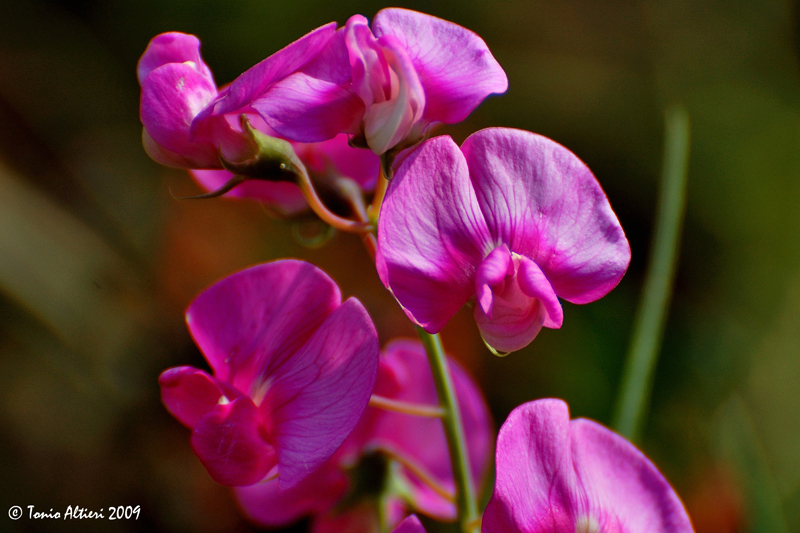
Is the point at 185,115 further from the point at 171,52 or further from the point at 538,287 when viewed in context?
the point at 538,287

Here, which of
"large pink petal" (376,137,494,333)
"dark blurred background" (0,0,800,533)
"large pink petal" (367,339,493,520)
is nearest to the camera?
"large pink petal" (376,137,494,333)

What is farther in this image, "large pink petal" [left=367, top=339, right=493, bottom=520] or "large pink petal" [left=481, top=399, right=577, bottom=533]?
"large pink petal" [left=367, top=339, right=493, bottom=520]

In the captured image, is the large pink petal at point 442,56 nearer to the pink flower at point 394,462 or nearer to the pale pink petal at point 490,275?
the pale pink petal at point 490,275

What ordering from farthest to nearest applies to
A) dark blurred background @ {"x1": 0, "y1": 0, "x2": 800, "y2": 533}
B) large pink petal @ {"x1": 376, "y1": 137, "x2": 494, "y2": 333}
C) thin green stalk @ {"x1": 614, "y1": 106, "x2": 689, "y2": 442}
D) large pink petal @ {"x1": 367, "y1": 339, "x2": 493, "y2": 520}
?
dark blurred background @ {"x1": 0, "y1": 0, "x2": 800, "y2": 533}
large pink petal @ {"x1": 367, "y1": 339, "x2": 493, "y2": 520}
thin green stalk @ {"x1": 614, "y1": 106, "x2": 689, "y2": 442}
large pink petal @ {"x1": 376, "y1": 137, "x2": 494, "y2": 333}

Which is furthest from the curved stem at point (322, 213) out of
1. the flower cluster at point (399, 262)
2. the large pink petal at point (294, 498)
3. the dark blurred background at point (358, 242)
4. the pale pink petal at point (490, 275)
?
the dark blurred background at point (358, 242)

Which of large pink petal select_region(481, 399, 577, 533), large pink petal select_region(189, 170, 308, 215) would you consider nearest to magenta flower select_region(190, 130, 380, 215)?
large pink petal select_region(189, 170, 308, 215)

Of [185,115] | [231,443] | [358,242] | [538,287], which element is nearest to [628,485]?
[538,287]

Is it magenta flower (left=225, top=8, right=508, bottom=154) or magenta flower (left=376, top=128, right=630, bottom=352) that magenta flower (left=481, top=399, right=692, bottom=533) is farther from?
magenta flower (left=225, top=8, right=508, bottom=154)

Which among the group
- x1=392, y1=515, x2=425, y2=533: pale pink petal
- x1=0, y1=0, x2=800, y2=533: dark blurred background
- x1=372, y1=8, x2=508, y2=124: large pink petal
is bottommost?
x1=0, y1=0, x2=800, y2=533: dark blurred background
